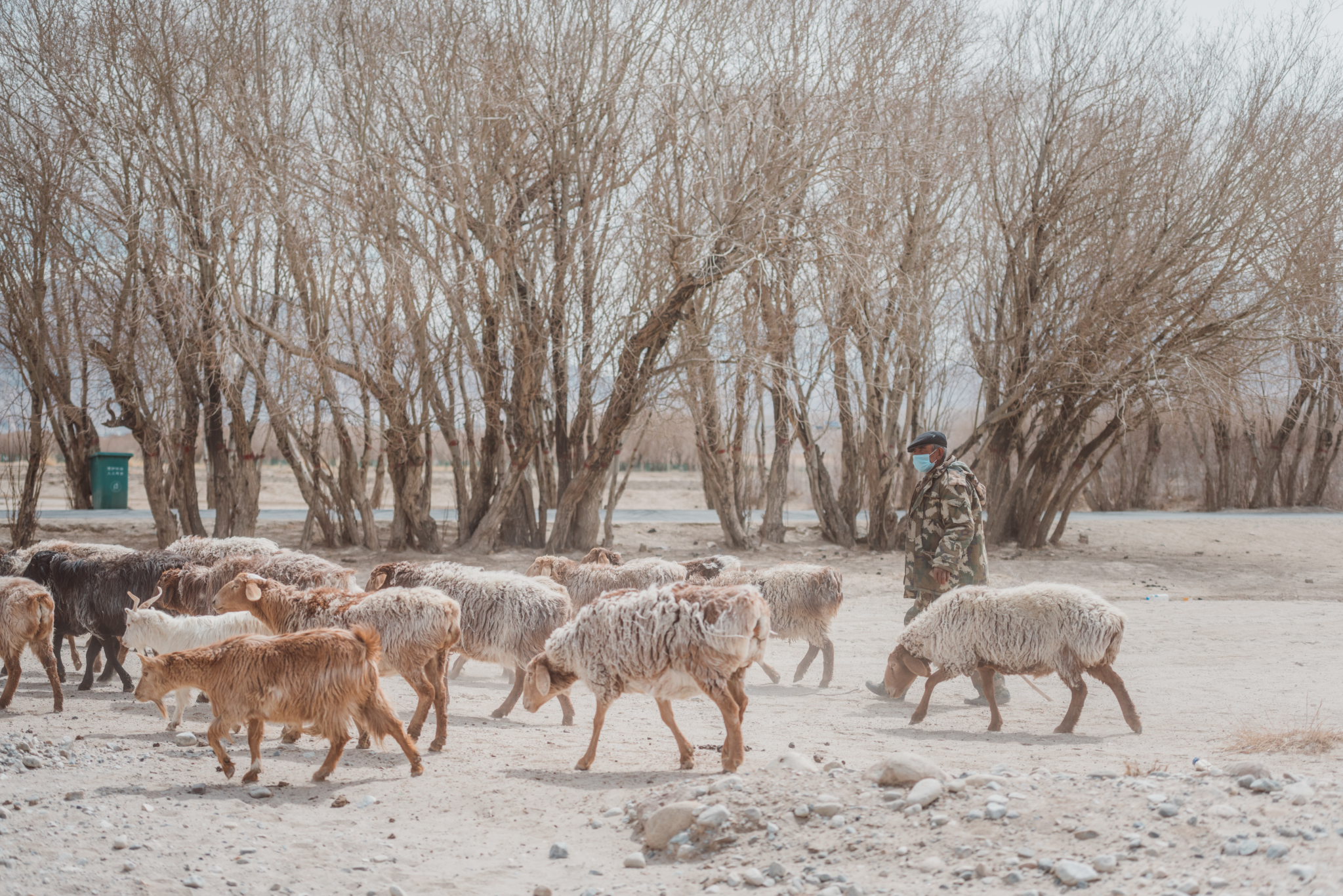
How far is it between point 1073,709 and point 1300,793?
2.81 meters

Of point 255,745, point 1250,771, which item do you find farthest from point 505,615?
point 1250,771

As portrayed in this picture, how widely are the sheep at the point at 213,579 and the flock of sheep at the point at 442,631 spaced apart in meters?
0.01

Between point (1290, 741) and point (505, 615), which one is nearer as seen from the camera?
point (1290, 741)

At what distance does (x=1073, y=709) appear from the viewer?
728 centimetres

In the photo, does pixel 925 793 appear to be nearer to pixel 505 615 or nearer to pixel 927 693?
pixel 927 693

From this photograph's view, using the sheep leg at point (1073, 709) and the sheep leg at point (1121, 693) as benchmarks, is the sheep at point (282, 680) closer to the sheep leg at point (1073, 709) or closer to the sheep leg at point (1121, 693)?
the sheep leg at point (1073, 709)

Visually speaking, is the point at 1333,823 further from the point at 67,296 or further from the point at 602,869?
the point at 67,296

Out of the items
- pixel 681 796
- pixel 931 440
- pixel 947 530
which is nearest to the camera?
pixel 681 796

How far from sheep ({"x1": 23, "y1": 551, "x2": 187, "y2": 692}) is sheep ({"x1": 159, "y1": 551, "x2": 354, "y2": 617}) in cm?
32

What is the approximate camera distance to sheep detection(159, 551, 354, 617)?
27.8 feet

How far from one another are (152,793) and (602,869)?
247 centimetres

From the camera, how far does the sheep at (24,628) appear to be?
7391mm

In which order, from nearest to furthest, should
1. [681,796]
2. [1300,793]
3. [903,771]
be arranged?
[1300,793]
[903,771]
[681,796]

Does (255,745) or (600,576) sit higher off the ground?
(600,576)
